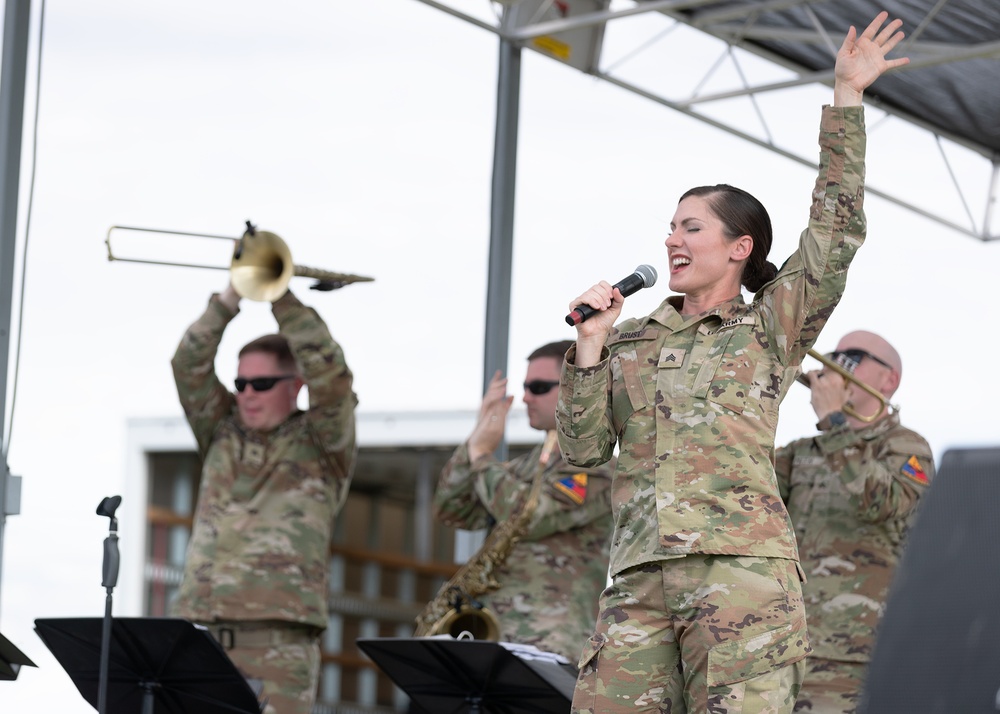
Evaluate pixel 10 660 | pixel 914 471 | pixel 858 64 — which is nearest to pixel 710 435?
pixel 858 64

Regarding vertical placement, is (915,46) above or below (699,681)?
above

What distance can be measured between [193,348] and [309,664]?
1.29m

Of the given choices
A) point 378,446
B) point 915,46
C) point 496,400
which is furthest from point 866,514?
point 378,446

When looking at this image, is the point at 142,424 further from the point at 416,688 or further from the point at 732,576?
the point at 732,576

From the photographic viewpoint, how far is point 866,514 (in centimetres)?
498

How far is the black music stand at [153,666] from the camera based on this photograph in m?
4.34

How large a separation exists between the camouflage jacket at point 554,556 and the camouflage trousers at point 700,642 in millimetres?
1913

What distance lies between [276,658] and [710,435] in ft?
8.49

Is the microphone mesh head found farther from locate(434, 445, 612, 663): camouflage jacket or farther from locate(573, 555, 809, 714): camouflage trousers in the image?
locate(434, 445, 612, 663): camouflage jacket

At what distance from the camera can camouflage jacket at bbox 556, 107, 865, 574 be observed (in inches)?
126

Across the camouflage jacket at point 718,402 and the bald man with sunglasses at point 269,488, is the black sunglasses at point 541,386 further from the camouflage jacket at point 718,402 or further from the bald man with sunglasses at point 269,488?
the camouflage jacket at point 718,402

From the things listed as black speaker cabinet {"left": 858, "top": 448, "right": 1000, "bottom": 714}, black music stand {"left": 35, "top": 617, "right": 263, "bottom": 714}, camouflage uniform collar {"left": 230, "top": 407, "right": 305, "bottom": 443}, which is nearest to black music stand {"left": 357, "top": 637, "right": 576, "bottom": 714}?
black music stand {"left": 35, "top": 617, "right": 263, "bottom": 714}

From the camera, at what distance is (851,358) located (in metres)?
5.51

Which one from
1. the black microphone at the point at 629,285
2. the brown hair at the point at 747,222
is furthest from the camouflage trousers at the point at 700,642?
the brown hair at the point at 747,222
